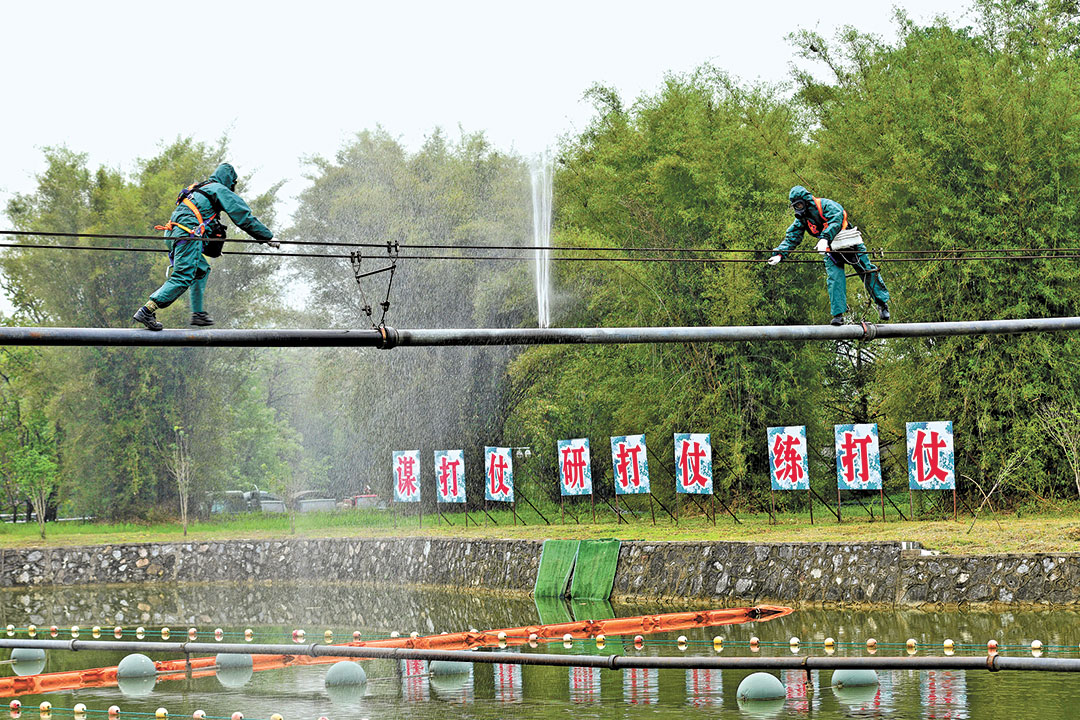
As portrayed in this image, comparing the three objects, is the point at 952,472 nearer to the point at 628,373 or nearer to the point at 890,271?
the point at 890,271

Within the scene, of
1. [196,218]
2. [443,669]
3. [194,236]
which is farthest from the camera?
[443,669]

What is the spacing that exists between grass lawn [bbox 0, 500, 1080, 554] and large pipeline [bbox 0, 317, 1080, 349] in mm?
9042

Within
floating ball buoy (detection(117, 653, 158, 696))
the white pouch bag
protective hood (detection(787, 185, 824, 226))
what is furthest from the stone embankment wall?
floating ball buoy (detection(117, 653, 158, 696))

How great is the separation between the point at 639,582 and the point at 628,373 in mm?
9096

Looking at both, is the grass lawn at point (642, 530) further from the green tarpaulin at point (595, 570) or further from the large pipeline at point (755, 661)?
the large pipeline at point (755, 661)

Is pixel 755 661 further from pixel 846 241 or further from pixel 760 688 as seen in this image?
pixel 846 241

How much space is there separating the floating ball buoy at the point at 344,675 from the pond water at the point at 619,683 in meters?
0.14

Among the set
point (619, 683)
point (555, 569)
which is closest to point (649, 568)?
point (555, 569)

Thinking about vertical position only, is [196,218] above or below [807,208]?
below

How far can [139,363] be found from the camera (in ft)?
116

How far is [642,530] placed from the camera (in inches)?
965

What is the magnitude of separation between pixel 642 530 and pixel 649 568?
149 inches

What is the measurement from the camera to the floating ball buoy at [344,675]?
13359mm

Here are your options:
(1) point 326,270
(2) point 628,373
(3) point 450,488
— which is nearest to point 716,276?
(2) point 628,373
